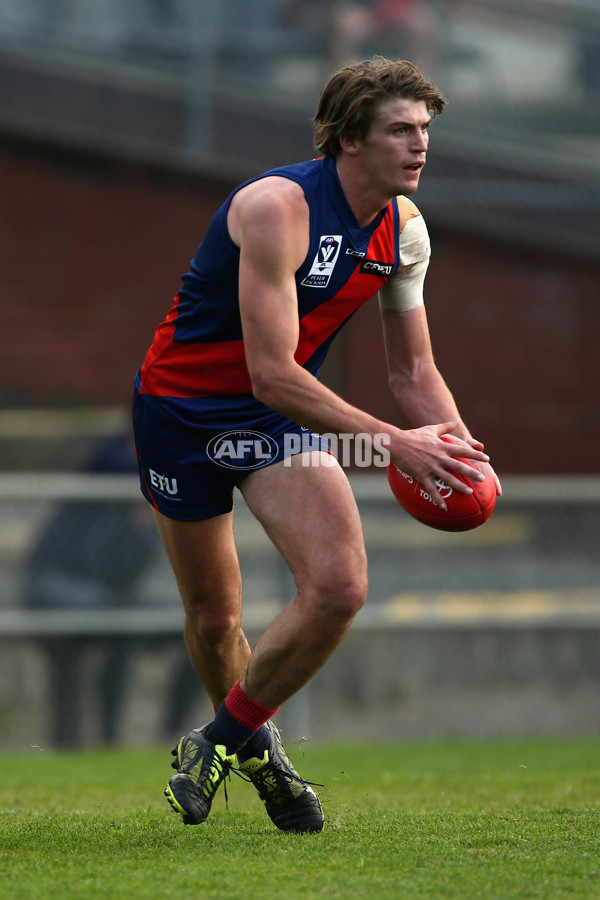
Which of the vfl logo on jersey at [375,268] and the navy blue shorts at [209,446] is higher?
the vfl logo on jersey at [375,268]

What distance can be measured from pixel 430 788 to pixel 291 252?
11.1 feet

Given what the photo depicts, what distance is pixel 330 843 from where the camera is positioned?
3.93m

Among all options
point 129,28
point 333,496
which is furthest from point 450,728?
point 129,28

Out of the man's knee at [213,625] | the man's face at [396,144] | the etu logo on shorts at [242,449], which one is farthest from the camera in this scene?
the man's knee at [213,625]

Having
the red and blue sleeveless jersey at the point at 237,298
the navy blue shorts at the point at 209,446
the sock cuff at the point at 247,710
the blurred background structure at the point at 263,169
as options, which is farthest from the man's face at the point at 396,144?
the blurred background structure at the point at 263,169

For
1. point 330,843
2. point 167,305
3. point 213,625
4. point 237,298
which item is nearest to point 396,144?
point 237,298

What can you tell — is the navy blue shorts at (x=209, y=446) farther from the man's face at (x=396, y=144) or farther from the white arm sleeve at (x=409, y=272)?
the man's face at (x=396, y=144)

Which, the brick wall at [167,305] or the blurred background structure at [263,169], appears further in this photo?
the brick wall at [167,305]

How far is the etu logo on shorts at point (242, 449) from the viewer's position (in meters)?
4.04

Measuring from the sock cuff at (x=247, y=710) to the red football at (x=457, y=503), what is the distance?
2.64ft

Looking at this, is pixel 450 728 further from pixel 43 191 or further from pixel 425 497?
pixel 43 191

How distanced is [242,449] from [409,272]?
35.3 inches

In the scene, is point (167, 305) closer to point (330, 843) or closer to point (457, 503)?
point (457, 503)

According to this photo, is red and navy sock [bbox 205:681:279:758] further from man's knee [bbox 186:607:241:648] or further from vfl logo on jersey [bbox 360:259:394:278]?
vfl logo on jersey [bbox 360:259:394:278]
